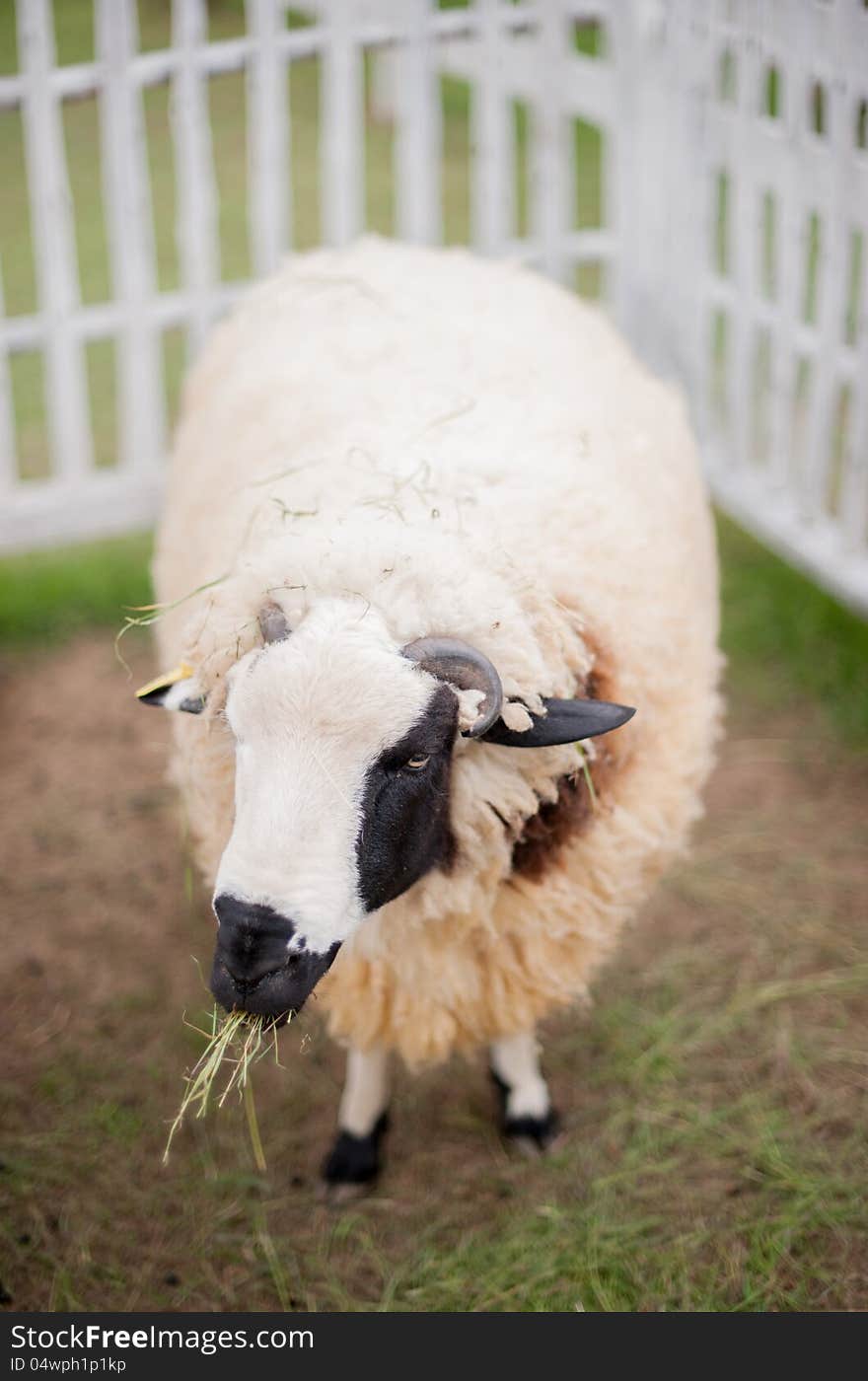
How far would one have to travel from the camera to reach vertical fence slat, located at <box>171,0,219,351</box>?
3953 millimetres

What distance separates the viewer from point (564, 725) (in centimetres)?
213

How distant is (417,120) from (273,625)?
283 centimetres

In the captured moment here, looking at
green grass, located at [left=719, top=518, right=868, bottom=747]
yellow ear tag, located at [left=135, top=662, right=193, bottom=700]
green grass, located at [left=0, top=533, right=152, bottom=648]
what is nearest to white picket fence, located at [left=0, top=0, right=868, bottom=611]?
green grass, located at [left=719, top=518, right=868, bottom=747]

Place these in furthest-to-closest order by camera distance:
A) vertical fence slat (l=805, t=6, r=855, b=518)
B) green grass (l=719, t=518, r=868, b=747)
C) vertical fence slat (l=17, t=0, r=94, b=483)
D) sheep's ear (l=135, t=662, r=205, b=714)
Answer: green grass (l=719, t=518, r=868, b=747) → vertical fence slat (l=17, t=0, r=94, b=483) → vertical fence slat (l=805, t=6, r=855, b=518) → sheep's ear (l=135, t=662, r=205, b=714)

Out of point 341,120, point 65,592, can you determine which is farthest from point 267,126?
point 65,592

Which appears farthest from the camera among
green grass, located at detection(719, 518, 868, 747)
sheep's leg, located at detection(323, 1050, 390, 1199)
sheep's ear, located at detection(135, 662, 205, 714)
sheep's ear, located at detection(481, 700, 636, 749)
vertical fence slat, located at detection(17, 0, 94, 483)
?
green grass, located at detection(719, 518, 868, 747)

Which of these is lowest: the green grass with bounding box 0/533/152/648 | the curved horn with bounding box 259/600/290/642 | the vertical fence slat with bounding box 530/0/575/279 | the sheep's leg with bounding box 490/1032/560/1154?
the sheep's leg with bounding box 490/1032/560/1154

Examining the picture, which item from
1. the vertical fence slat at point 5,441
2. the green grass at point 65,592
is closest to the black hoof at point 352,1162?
the vertical fence slat at point 5,441

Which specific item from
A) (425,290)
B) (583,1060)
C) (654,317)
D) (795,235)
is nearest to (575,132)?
(654,317)

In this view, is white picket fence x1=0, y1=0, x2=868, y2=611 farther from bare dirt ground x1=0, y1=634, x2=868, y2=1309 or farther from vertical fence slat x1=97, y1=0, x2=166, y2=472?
bare dirt ground x1=0, y1=634, x2=868, y2=1309

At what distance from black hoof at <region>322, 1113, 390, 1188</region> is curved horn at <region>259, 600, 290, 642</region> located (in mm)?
1411

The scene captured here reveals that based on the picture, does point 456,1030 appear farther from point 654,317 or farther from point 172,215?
point 172,215

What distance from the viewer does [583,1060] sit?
10.6ft

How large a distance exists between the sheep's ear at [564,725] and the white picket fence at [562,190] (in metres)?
2.10
